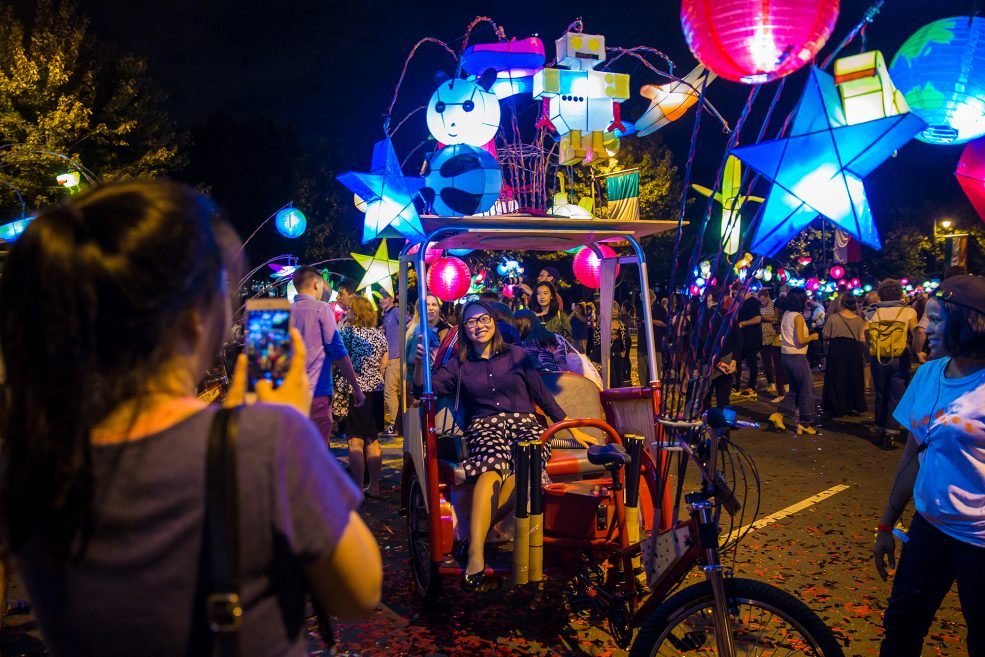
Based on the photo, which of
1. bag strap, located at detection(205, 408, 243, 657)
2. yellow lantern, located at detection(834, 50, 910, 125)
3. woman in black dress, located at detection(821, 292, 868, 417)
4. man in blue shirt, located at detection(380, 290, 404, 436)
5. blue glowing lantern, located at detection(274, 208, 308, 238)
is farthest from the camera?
blue glowing lantern, located at detection(274, 208, 308, 238)

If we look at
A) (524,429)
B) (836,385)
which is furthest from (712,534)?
(836,385)

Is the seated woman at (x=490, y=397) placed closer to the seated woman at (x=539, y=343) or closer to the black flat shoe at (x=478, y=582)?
the black flat shoe at (x=478, y=582)

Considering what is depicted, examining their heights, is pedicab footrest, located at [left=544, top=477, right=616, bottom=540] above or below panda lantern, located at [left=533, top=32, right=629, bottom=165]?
below

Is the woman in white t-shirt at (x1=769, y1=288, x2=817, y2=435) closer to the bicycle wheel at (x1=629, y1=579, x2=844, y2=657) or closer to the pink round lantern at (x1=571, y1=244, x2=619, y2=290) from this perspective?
the pink round lantern at (x1=571, y1=244, x2=619, y2=290)

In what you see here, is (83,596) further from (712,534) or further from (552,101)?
(552,101)

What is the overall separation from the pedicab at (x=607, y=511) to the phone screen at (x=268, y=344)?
1835 mm

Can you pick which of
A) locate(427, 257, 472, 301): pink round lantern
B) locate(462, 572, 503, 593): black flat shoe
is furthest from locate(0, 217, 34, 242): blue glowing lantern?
locate(462, 572, 503, 593): black flat shoe

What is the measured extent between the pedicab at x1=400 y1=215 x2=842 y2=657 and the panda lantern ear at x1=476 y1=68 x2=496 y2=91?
5.53 ft

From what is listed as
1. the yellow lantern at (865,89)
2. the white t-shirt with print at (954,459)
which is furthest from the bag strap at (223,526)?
the yellow lantern at (865,89)

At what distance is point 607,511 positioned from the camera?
3.99 metres

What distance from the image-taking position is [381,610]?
4.40 metres

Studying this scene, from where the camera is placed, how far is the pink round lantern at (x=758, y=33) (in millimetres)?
3156

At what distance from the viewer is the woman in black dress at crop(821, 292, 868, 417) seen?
10.3m

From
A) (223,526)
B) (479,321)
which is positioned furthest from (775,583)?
(223,526)
